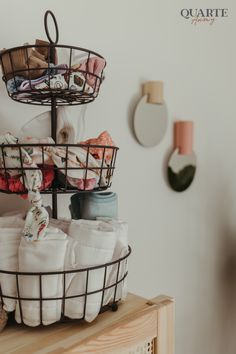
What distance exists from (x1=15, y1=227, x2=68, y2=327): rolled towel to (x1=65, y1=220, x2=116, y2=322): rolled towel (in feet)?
0.08

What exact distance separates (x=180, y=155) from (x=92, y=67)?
25.5 inches

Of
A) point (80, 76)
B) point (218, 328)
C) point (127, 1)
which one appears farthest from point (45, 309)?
point (218, 328)

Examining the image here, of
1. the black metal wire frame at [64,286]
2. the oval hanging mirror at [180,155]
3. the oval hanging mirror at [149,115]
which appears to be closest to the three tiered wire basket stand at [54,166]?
the black metal wire frame at [64,286]

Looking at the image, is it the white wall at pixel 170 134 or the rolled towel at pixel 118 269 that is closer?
the rolled towel at pixel 118 269

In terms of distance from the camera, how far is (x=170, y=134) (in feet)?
4.29

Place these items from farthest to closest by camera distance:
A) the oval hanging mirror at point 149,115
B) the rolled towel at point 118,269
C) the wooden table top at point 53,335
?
1. the oval hanging mirror at point 149,115
2. the rolled towel at point 118,269
3. the wooden table top at point 53,335

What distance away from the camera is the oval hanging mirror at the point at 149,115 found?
1170 millimetres

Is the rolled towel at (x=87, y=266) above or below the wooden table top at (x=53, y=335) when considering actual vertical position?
above

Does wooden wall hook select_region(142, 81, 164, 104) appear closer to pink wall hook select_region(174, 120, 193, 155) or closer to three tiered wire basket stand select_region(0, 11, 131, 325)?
pink wall hook select_region(174, 120, 193, 155)

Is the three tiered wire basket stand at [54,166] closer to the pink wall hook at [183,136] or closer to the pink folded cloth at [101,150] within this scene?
the pink folded cloth at [101,150]

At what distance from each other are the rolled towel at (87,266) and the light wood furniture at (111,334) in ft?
0.11

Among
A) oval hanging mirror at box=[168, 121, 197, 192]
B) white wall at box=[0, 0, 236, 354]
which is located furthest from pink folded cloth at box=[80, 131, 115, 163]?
oval hanging mirror at box=[168, 121, 197, 192]

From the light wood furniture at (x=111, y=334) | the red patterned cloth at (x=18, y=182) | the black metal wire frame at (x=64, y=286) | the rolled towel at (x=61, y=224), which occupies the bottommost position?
the light wood furniture at (x=111, y=334)

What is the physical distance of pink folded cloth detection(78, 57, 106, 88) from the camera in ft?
2.39
